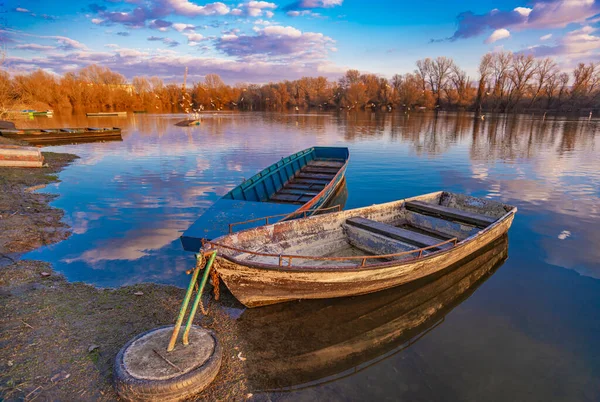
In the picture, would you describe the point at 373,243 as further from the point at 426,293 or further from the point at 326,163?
the point at 326,163

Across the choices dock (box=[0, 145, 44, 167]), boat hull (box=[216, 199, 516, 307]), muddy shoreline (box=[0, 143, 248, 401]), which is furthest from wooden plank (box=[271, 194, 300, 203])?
dock (box=[0, 145, 44, 167])

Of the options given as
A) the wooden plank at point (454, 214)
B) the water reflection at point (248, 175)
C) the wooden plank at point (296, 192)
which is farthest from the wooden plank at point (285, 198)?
the wooden plank at point (454, 214)

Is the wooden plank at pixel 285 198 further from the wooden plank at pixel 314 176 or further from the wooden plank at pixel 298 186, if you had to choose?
the wooden plank at pixel 314 176

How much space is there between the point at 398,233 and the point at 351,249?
1671 mm

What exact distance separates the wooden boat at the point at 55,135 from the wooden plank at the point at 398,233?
123 feet

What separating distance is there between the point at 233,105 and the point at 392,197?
14251 centimetres

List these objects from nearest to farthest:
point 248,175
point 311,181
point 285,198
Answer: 1. point 285,198
2. point 311,181
3. point 248,175

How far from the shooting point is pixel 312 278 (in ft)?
24.7

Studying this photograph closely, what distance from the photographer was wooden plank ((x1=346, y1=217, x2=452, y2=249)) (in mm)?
9797

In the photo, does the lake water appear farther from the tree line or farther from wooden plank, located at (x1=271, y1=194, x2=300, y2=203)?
the tree line

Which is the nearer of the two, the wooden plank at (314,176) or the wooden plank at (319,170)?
the wooden plank at (314,176)

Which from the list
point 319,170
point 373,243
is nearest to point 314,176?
point 319,170

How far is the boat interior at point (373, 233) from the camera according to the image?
359 inches

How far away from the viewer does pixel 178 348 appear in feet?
19.2
